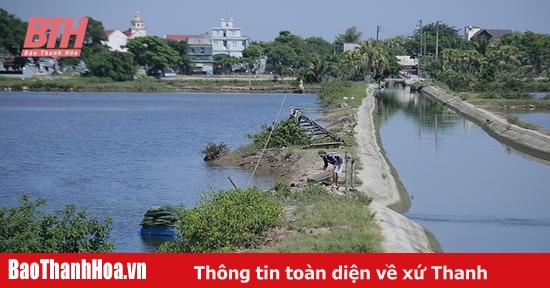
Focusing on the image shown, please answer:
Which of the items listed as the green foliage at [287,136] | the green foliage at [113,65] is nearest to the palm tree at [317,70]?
the green foliage at [113,65]

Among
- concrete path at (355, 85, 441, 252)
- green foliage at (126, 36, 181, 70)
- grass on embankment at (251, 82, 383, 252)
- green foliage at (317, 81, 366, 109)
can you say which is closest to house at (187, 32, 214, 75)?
green foliage at (126, 36, 181, 70)

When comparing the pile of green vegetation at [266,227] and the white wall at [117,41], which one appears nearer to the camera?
the pile of green vegetation at [266,227]

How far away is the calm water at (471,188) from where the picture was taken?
19984 millimetres

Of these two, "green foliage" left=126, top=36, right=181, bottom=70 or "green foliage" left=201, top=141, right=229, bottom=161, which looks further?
"green foliage" left=126, top=36, right=181, bottom=70

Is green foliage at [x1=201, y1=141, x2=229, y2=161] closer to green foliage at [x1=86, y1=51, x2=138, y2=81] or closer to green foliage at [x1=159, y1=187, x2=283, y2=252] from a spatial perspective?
green foliage at [x1=159, y1=187, x2=283, y2=252]

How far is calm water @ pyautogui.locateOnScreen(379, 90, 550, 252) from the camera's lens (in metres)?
20.0

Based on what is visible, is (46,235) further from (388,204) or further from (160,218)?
(388,204)

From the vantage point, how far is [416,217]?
72.3 ft

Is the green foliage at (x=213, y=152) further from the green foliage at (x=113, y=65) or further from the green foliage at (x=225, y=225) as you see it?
the green foliage at (x=113, y=65)

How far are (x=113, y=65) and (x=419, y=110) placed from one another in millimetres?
54156

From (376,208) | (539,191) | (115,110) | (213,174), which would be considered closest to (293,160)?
(213,174)

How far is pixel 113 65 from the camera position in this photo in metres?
108

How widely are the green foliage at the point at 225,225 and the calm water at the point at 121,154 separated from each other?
301cm

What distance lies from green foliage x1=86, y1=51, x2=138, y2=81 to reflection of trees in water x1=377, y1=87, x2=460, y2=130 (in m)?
37.8
